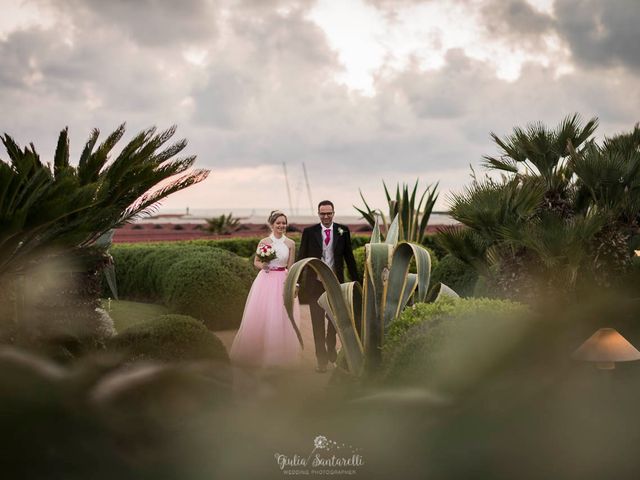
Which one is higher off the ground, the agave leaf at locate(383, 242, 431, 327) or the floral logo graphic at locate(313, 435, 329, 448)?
the agave leaf at locate(383, 242, 431, 327)

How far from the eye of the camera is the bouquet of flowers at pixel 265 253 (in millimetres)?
7234

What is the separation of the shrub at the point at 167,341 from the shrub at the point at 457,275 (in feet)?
15.3

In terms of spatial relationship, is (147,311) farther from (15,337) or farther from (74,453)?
(74,453)

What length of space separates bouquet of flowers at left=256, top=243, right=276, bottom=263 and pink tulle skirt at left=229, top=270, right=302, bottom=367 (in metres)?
0.22

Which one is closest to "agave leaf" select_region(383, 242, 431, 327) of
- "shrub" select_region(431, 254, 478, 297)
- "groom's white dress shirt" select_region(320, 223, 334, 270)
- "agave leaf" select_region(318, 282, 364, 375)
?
"agave leaf" select_region(318, 282, 364, 375)

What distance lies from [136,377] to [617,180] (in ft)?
22.0

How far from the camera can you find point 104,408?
3.10m

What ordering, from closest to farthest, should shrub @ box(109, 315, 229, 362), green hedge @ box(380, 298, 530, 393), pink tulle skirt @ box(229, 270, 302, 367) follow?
green hedge @ box(380, 298, 530, 393)
shrub @ box(109, 315, 229, 362)
pink tulle skirt @ box(229, 270, 302, 367)

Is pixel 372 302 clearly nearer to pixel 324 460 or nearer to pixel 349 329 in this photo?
pixel 349 329

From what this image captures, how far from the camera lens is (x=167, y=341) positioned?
5.53 metres

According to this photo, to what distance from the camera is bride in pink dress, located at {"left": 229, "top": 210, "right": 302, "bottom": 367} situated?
7.20m

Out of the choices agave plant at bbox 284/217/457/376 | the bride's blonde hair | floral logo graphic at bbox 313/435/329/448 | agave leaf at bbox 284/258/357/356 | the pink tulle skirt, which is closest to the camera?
floral logo graphic at bbox 313/435/329/448

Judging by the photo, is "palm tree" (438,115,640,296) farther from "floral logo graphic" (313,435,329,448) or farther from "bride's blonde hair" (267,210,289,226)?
"floral logo graphic" (313,435,329,448)

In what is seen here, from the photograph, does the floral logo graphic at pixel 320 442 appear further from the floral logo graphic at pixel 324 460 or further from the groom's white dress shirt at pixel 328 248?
the groom's white dress shirt at pixel 328 248
